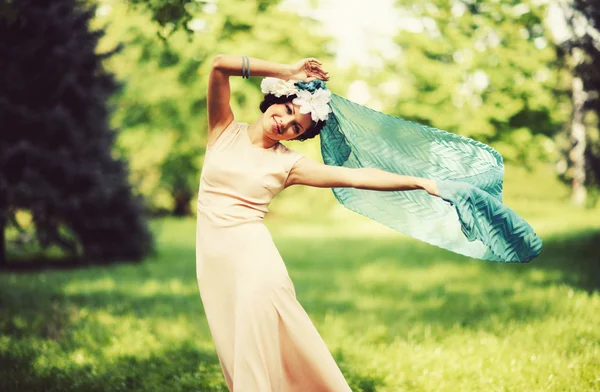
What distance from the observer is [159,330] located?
6699 mm

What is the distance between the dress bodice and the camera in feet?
10.6

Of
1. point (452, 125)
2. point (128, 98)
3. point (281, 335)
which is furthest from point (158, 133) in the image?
point (281, 335)

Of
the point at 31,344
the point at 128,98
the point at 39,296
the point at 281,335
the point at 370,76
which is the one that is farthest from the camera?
the point at 128,98

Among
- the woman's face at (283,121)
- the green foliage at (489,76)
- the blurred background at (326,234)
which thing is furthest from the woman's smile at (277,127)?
the green foliage at (489,76)

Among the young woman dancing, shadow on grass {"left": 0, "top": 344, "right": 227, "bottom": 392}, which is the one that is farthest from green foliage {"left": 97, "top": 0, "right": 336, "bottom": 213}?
the young woman dancing

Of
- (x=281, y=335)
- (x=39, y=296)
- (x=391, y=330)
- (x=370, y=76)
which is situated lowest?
(x=39, y=296)

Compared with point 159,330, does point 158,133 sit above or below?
above

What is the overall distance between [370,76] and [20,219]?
1079 cm

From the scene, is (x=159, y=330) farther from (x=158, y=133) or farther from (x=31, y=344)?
(x=158, y=133)

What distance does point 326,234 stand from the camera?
2117 centimetres

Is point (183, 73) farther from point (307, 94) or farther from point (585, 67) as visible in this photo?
point (307, 94)

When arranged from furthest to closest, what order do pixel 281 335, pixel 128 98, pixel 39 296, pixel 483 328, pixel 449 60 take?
1. pixel 128 98
2. pixel 449 60
3. pixel 39 296
4. pixel 483 328
5. pixel 281 335

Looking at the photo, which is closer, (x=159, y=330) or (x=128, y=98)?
(x=159, y=330)

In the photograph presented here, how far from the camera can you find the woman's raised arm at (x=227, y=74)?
3.20 m
